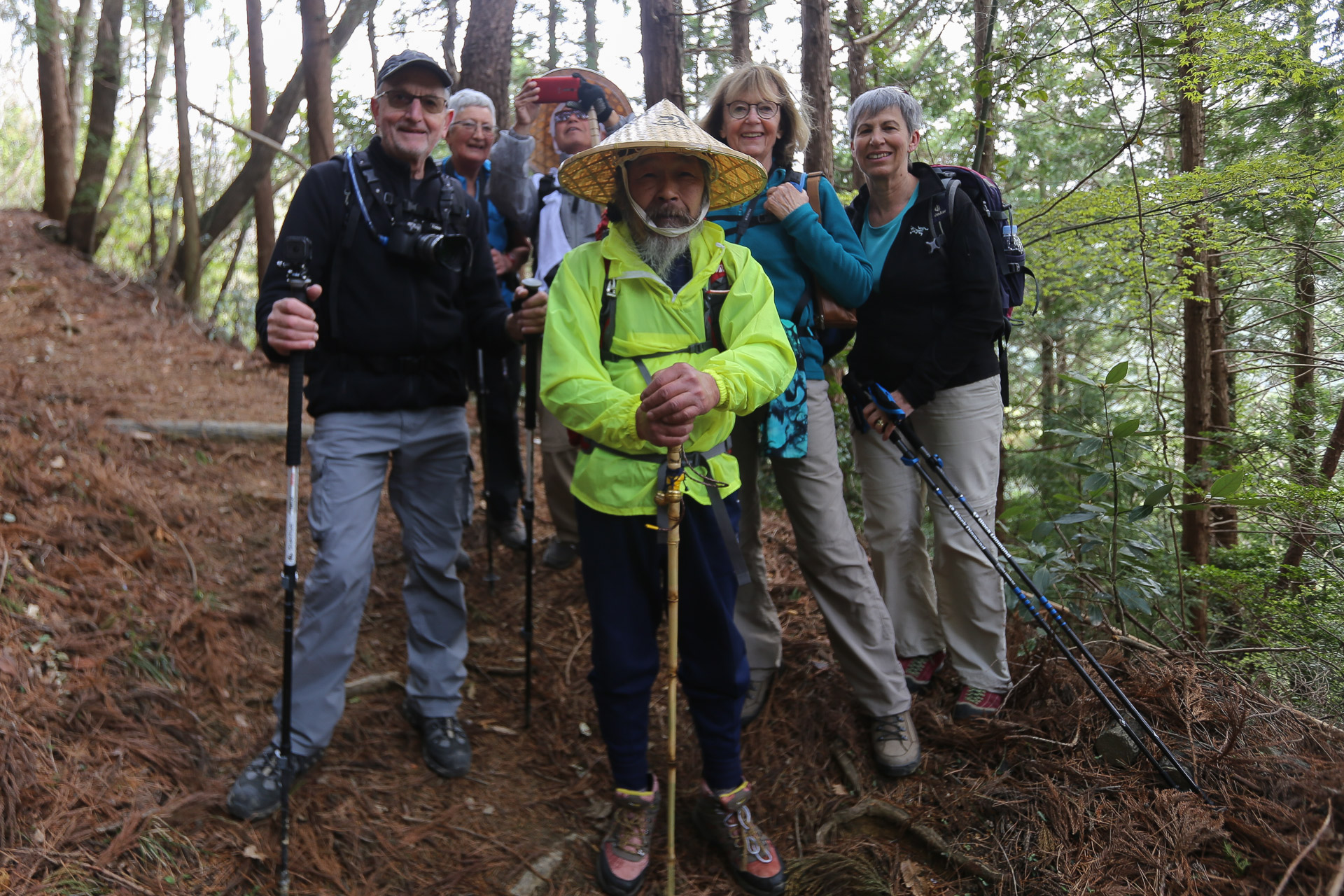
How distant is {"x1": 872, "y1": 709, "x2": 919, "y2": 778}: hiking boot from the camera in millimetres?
3303

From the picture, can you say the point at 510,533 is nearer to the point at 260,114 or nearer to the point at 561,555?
the point at 561,555

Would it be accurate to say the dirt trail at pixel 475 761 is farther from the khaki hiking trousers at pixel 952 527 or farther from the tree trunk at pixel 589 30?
the tree trunk at pixel 589 30

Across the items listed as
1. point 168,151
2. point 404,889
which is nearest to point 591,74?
point 404,889

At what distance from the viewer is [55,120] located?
1113 centimetres

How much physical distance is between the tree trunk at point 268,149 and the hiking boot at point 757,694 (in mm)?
9545

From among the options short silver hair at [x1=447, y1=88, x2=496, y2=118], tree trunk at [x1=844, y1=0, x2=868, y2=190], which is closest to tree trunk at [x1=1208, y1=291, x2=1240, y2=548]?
tree trunk at [x1=844, y1=0, x2=868, y2=190]

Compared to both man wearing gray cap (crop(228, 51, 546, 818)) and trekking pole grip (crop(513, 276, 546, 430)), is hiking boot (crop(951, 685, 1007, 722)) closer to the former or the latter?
man wearing gray cap (crop(228, 51, 546, 818))

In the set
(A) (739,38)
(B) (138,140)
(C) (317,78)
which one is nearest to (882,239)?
(A) (739,38)

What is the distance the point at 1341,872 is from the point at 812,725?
188cm

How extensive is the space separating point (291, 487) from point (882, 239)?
264 centimetres

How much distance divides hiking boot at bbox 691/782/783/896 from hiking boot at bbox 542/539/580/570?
221 cm

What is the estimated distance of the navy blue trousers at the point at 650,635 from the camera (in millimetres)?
2859

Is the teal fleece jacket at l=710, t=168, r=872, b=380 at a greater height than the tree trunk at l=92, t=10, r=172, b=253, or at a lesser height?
lesser

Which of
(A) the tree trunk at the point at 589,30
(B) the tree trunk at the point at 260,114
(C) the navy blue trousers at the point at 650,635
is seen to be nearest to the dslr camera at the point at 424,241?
(C) the navy blue trousers at the point at 650,635
